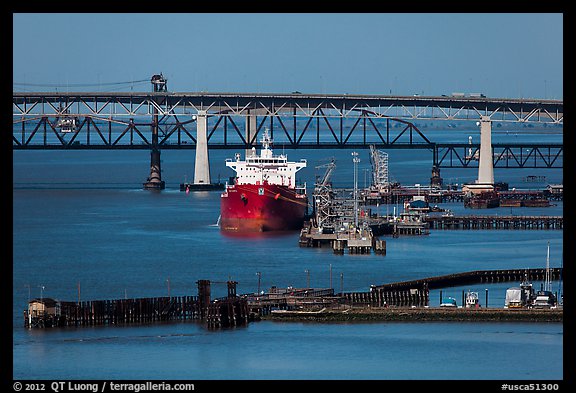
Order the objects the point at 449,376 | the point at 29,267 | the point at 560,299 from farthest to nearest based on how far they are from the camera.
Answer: the point at 29,267
the point at 560,299
the point at 449,376

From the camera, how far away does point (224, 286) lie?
55.5 meters

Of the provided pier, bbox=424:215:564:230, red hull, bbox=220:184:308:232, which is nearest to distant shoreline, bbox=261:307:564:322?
red hull, bbox=220:184:308:232

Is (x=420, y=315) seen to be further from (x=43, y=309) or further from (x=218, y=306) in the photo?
(x=43, y=309)

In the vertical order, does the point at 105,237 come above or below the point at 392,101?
below

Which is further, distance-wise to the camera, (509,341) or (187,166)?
(187,166)

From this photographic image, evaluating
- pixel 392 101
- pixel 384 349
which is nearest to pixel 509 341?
pixel 384 349

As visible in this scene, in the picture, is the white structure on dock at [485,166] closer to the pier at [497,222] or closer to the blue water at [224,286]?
the blue water at [224,286]

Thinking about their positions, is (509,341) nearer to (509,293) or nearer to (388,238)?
(509,293)

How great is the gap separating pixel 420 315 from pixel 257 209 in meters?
35.6

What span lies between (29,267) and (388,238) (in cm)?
2203

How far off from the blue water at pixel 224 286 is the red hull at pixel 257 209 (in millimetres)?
1474

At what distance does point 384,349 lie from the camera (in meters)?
43.6

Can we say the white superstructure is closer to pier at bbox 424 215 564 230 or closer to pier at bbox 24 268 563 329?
pier at bbox 424 215 564 230

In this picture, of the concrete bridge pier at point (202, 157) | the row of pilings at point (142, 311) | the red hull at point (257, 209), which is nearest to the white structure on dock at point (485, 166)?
the concrete bridge pier at point (202, 157)
